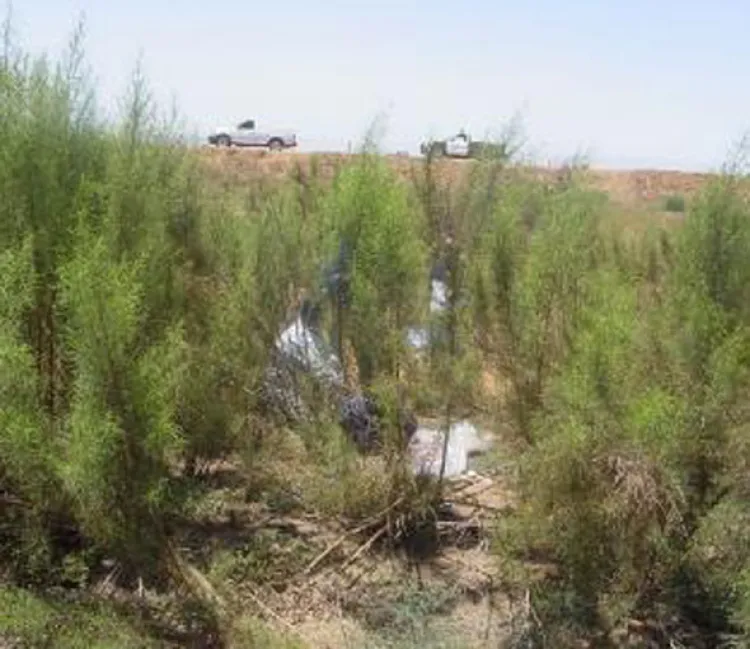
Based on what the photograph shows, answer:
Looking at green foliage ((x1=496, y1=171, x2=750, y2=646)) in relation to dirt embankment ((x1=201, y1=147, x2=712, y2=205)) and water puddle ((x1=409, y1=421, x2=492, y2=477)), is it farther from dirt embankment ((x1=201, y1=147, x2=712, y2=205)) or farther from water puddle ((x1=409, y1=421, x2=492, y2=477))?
dirt embankment ((x1=201, y1=147, x2=712, y2=205))

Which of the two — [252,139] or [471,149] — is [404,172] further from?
[252,139]

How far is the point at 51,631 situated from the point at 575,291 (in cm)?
510

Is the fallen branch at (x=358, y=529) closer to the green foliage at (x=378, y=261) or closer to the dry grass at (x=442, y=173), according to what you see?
the green foliage at (x=378, y=261)

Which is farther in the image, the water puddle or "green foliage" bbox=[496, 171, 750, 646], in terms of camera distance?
the water puddle

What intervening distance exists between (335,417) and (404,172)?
2577 mm

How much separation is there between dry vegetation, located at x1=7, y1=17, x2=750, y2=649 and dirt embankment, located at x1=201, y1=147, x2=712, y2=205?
0.28 m

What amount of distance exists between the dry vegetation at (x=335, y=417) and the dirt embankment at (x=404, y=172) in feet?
0.93

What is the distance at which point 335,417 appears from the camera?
384 inches

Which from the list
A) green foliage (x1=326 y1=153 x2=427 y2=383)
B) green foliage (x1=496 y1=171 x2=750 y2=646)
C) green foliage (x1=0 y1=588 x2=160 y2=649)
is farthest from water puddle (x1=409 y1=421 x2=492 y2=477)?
green foliage (x1=0 y1=588 x2=160 y2=649)

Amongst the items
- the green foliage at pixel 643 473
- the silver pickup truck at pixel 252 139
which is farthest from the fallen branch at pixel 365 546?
the silver pickup truck at pixel 252 139

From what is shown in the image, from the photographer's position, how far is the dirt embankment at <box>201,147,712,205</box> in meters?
10.6

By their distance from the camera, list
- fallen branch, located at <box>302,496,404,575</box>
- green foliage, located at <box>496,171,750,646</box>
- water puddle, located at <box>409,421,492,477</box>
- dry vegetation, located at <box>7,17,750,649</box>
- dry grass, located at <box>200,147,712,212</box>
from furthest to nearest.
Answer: dry grass, located at <box>200,147,712,212</box>
water puddle, located at <box>409,421,492,477</box>
fallen branch, located at <box>302,496,404,575</box>
green foliage, located at <box>496,171,750,646</box>
dry vegetation, located at <box>7,17,750,649</box>

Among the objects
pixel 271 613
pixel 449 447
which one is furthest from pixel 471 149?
pixel 271 613

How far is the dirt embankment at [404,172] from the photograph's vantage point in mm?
10625
